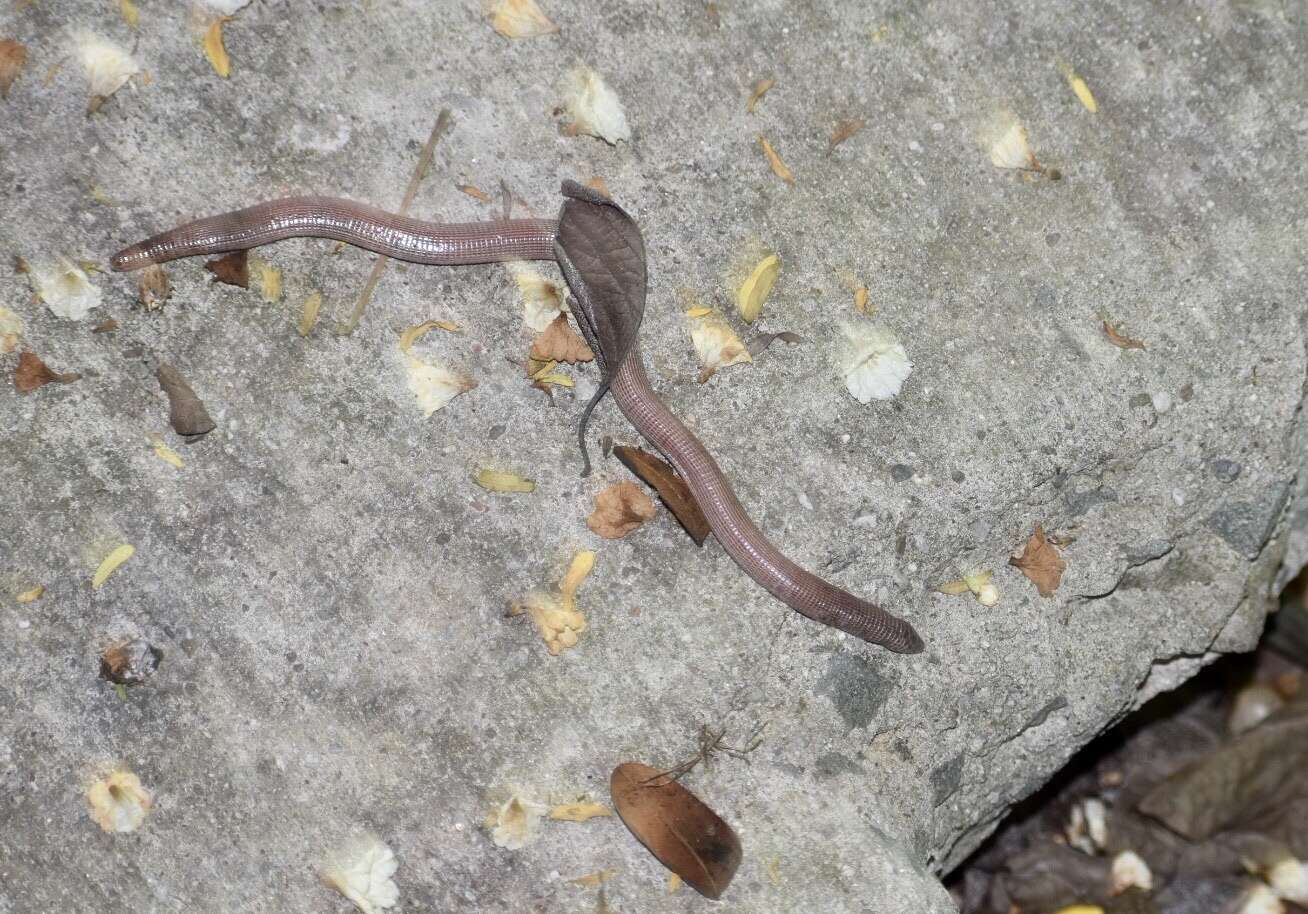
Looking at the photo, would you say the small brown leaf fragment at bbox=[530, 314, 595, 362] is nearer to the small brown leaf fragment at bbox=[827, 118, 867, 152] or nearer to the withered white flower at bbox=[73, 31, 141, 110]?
the small brown leaf fragment at bbox=[827, 118, 867, 152]

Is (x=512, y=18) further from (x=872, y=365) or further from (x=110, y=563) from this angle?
(x=110, y=563)

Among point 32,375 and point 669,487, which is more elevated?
point 669,487

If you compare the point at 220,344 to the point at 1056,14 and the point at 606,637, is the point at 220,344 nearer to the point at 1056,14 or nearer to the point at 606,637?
the point at 606,637

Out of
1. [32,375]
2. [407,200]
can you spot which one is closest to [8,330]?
[32,375]

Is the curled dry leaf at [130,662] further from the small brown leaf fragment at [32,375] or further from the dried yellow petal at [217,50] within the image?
the dried yellow petal at [217,50]

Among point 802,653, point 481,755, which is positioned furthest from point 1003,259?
point 481,755

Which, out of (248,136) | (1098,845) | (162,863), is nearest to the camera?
(162,863)

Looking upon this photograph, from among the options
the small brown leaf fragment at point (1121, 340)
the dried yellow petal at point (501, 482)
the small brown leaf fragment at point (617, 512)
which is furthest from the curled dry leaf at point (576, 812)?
the small brown leaf fragment at point (1121, 340)
